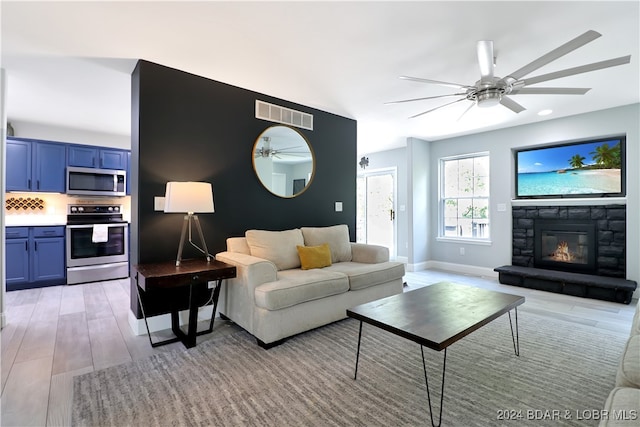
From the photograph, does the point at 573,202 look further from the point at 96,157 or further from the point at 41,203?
the point at 41,203

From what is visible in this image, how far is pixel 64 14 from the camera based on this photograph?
213 cm

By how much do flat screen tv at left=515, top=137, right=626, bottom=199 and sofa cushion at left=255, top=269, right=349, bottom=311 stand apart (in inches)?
147

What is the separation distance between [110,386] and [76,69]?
Result: 2.89 metres

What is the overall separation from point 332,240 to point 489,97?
2.15m

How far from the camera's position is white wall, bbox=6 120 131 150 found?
4723 mm

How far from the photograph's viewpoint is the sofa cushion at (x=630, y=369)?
118 cm

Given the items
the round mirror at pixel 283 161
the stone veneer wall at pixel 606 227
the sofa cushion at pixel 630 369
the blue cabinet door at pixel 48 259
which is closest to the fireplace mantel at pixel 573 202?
the stone veneer wall at pixel 606 227

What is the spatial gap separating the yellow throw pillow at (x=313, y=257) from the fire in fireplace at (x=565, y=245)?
355 cm

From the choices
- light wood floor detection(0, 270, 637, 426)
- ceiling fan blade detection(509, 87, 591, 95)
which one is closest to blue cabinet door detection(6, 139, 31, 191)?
light wood floor detection(0, 270, 637, 426)

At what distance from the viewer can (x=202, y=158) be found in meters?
3.13

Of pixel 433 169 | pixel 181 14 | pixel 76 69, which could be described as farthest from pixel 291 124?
pixel 433 169

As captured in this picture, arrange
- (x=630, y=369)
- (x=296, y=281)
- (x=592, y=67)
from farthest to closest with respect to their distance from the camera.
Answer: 1. (x=296, y=281)
2. (x=592, y=67)
3. (x=630, y=369)

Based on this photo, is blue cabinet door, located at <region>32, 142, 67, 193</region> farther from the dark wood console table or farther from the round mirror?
the round mirror

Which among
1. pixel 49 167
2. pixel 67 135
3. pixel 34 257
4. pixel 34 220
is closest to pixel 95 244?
pixel 34 257
